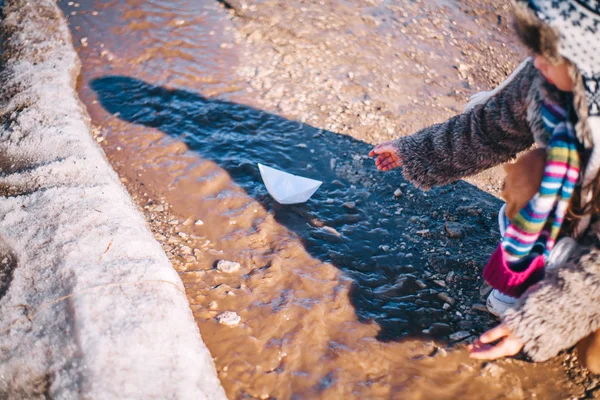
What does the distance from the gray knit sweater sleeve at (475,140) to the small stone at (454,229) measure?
349 millimetres

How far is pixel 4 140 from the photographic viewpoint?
286 centimetres

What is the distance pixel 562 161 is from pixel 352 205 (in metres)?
1.29

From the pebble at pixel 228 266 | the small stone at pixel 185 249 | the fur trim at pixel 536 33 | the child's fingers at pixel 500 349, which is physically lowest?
the small stone at pixel 185 249

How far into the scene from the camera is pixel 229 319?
210 cm

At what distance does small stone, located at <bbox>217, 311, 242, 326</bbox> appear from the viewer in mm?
2096

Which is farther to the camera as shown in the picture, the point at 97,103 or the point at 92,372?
the point at 97,103

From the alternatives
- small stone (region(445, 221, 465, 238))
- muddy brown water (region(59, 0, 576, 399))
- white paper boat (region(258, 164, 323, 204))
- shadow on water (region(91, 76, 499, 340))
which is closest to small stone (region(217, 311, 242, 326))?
muddy brown water (region(59, 0, 576, 399))

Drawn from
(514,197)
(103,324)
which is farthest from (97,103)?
(514,197)

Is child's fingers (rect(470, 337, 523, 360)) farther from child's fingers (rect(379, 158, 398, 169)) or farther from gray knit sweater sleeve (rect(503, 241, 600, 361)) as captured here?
child's fingers (rect(379, 158, 398, 169))

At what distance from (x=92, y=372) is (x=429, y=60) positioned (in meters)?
3.73

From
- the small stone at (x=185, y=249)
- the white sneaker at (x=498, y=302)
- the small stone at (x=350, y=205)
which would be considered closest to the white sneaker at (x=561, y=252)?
the white sneaker at (x=498, y=302)

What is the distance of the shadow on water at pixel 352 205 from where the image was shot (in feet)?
7.61

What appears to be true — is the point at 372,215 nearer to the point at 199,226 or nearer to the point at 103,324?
the point at 199,226

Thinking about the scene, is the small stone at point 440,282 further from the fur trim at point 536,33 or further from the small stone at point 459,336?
the fur trim at point 536,33
